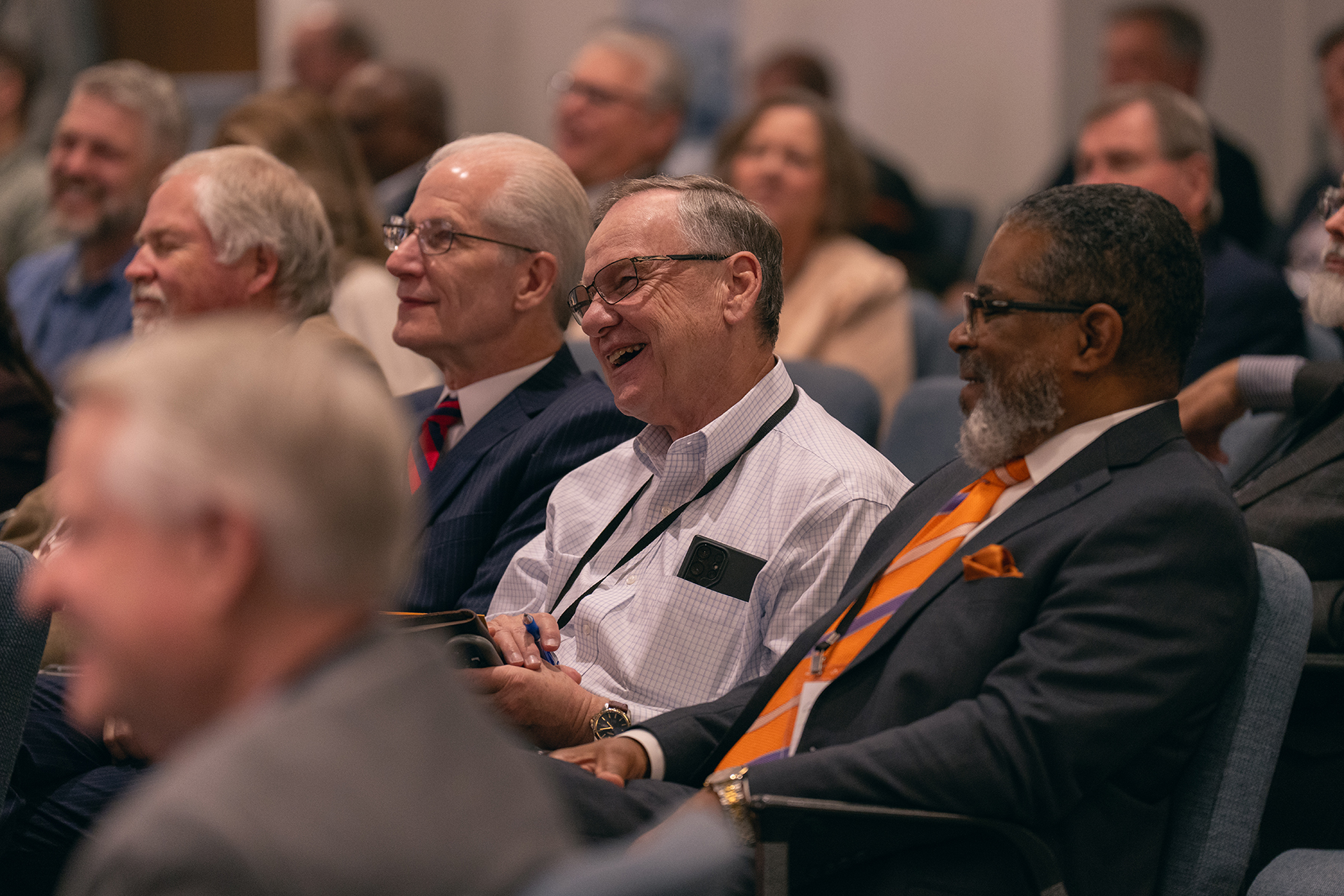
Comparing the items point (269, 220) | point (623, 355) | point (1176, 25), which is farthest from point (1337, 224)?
point (1176, 25)

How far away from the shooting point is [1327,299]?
2.57m

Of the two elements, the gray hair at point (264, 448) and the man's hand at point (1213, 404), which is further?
the man's hand at point (1213, 404)

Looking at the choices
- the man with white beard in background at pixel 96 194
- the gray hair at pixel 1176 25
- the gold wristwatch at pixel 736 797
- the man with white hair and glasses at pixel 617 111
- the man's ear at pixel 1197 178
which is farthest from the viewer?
the gray hair at pixel 1176 25

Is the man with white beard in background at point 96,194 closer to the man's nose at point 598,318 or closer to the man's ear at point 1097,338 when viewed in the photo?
the man's nose at point 598,318

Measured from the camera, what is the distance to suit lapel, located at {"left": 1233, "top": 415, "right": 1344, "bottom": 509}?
7.61 feet

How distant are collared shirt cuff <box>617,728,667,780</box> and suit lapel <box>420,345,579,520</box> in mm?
784

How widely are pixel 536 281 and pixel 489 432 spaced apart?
0.31 metres

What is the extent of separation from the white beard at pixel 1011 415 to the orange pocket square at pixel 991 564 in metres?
0.18

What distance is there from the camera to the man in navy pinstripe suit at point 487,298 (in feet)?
8.77

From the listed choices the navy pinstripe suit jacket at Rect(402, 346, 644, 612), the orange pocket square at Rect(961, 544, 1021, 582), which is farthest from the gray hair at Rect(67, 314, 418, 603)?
the navy pinstripe suit jacket at Rect(402, 346, 644, 612)

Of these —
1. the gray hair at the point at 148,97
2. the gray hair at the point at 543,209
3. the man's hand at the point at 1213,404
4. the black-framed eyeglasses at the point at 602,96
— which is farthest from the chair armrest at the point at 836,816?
the gray hair at the point at 148,97

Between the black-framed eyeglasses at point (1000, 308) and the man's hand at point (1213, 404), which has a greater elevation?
the black-framed eyeglasses at point (1000, 308)

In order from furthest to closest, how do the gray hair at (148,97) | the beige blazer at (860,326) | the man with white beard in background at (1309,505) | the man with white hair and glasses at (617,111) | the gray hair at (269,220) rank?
the man with white hair and glasses at (617,111) → the gray hair at (148,97) → the beige blazer at (860,326) → the gray hair at (269,220) → the man with white beard in background at (1309,505)

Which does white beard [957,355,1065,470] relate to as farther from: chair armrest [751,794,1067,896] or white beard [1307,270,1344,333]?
white beard [1307,270,1344,333]
